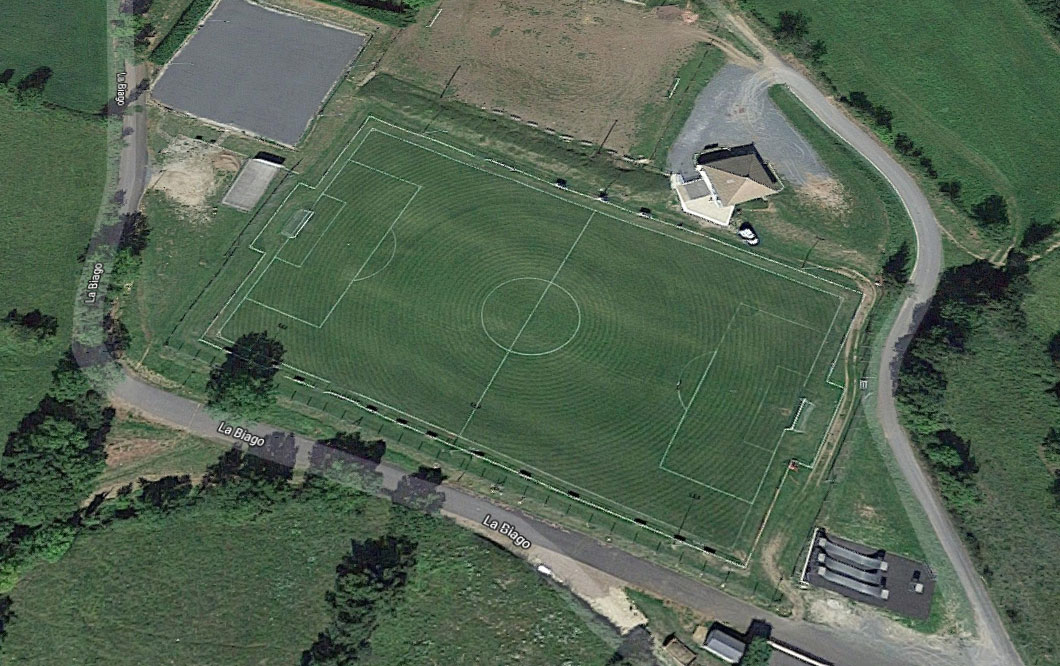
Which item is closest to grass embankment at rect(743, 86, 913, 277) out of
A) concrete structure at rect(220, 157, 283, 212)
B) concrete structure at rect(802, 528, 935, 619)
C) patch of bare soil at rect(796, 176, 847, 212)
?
patch of bare soil at rect(796, 176, 847, 212)

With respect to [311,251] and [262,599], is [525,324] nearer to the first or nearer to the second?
[311,251]

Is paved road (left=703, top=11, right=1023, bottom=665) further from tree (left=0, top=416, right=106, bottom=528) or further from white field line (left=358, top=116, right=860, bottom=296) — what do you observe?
tree (left=0, top=416, right=106, bottom=528)

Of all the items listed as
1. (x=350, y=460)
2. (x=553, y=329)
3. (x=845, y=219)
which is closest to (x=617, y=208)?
(x=553, y=329)

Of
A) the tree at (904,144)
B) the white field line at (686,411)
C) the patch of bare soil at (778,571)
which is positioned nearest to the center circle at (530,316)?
the white field line at (686,411)

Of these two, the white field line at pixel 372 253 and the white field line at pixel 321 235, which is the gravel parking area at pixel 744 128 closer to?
the white field line at pixel 372 253

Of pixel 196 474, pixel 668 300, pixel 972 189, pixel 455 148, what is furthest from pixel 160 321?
pixel 972 189

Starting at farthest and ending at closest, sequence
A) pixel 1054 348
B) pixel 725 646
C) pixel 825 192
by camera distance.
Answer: pixel 825 192, pixel 1054 348, pixel 725 646
